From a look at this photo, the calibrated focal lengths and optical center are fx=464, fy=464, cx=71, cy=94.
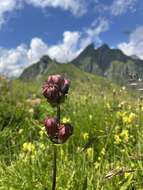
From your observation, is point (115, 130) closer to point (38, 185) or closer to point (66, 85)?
point (38, 185)

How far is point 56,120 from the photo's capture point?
342 cm

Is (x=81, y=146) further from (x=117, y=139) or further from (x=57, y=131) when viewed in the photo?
(x=57, y=131)

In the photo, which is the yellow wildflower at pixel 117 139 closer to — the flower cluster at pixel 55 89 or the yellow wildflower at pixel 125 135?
the yellow wildflower at pixel 125 135

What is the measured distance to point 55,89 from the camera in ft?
10.8

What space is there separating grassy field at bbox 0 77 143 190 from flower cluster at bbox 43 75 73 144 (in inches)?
12.2

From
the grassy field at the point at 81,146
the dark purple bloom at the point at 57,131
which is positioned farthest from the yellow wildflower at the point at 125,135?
the dark purple bloom at the point at 57,131

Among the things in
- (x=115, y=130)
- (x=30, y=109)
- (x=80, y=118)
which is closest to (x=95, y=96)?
(x=30, y=109)

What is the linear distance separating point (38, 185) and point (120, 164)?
1112 mm

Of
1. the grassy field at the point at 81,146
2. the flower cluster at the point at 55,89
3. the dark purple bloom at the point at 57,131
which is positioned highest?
the flower cluster at the point at 55,89

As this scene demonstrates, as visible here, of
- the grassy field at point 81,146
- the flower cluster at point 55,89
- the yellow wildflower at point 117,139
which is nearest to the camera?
the flower cluster at point 55,89

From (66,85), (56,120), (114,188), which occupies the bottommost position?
(114,188)

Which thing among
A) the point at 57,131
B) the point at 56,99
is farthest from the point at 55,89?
the point at 57,131

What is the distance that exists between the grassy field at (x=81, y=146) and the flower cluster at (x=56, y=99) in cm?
31

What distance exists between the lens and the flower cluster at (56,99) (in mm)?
3297
